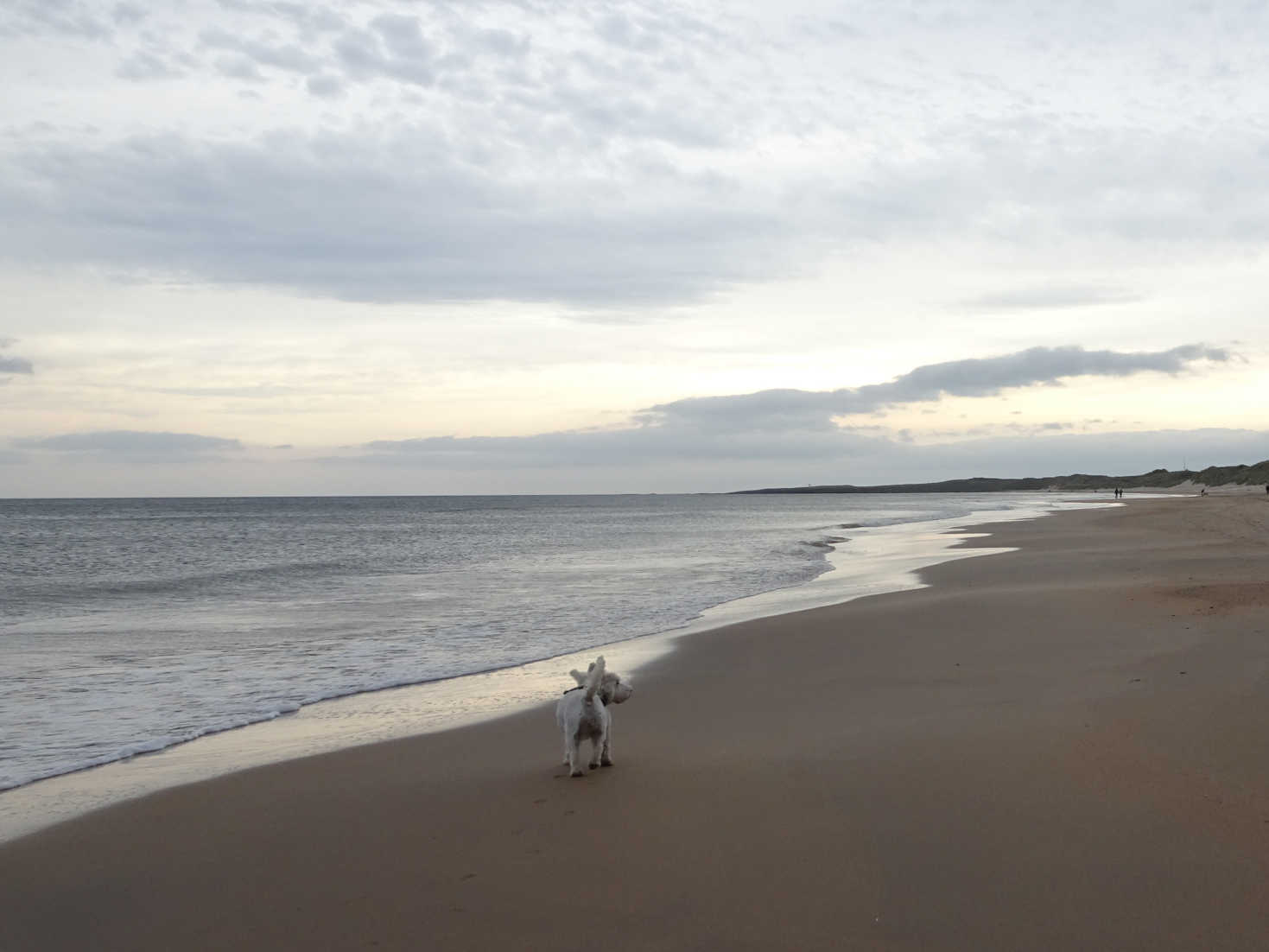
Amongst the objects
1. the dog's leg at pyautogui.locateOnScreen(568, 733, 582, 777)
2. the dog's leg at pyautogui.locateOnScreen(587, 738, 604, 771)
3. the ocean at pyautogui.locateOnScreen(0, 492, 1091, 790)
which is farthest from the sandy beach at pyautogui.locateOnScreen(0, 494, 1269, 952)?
the ocean at pyautogui.locateOnScreen(0, 492, 1091, 790)

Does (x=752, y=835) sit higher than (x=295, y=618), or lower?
higher

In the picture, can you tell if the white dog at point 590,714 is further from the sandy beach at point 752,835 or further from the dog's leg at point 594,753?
the sandy beach at point 752,835

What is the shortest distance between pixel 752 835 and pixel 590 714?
1.71m

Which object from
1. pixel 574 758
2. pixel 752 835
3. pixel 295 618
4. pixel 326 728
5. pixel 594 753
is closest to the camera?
pixel 752 835

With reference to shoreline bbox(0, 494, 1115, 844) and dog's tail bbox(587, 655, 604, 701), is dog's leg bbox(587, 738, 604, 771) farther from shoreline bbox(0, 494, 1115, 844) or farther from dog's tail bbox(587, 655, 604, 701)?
shoreline bbox(0, 494, 1115, 844)

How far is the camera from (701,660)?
11562 millimetres

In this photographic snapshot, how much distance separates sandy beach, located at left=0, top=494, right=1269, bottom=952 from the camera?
4125mm

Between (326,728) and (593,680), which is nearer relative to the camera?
(593,680)

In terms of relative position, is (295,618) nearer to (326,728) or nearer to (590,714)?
(326,728)

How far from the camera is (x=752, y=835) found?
16.7ft

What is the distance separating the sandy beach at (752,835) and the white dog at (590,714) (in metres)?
0.17

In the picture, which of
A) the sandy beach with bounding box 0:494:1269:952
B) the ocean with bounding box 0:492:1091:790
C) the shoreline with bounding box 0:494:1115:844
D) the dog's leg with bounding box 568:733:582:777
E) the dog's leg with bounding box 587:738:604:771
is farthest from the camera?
the ocean with bounding box 0:492:1091:790

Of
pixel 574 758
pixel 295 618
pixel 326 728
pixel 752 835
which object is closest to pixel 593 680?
pixel 574 758

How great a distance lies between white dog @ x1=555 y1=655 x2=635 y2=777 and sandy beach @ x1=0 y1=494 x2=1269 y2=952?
0.17 meters
